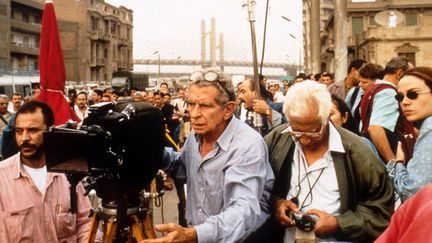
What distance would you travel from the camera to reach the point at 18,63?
5044 centimetres

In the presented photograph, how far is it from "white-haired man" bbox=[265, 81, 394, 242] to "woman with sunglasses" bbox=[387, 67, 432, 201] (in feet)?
0.31

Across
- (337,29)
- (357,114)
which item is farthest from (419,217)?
(337,29)

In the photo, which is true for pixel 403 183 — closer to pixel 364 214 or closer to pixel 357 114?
pixel 364 214

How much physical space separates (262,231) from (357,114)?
2779mm

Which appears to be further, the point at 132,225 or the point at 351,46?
the point at 351,46

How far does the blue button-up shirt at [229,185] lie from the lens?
208cm

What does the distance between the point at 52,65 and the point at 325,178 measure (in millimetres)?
2551

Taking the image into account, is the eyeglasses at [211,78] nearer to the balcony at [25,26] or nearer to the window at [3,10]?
the window at [3,10]

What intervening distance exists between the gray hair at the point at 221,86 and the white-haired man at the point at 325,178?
264 mm

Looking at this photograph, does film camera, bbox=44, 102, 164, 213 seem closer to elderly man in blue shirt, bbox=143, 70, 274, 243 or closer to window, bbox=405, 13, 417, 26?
elderly man in blue shirt, bbox=143, 70, 274, 243

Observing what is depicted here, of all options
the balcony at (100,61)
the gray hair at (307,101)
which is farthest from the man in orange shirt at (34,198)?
the balcony at (100,61)

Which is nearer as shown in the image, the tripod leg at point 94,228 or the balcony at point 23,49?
the tripod leg at point 94,228

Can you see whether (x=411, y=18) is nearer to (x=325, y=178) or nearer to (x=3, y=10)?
(x=3, y=10)

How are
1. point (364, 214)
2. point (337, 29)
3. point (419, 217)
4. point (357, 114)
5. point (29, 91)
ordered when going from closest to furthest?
point (419, 217) < point (364, 214) < point (357, 114) < point (337, 29) < point (29, 91)
